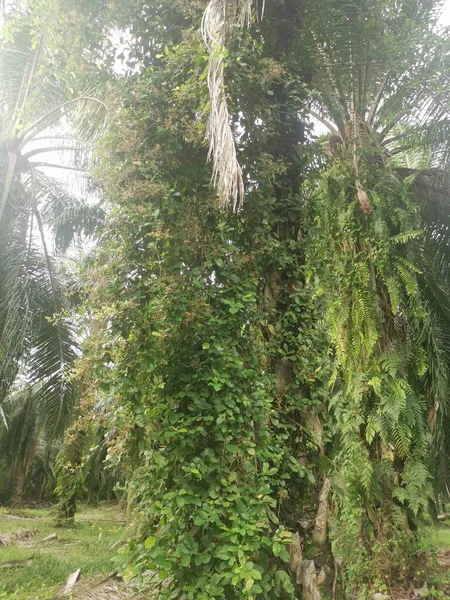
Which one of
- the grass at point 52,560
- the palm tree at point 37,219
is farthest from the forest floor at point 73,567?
the palm tree at point 37,219

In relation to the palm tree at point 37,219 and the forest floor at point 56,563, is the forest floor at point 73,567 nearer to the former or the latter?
the forest floor at point 56,563

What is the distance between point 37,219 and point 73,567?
4.55 metres

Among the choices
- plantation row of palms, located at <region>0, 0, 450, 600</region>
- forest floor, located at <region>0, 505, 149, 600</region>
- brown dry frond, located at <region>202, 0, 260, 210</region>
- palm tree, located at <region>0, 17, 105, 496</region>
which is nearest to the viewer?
plantation row of palms, located at <region>0, 0, 450, 600</region>

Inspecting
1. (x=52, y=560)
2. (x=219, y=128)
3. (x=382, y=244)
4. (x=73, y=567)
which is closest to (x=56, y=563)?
(x=52, y=560)

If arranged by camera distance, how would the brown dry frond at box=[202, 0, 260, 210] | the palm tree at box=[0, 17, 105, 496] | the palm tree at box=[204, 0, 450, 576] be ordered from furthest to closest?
the palm tree at box=[0, 17, 105, 496] < the palm tree at box=[204, 0, 450, 576] < the brown dry frond at box=[202, 0, 260, 210]

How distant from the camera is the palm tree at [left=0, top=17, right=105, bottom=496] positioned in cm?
600

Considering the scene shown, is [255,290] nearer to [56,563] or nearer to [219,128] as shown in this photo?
[219,128]

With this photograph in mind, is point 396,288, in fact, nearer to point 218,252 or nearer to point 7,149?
point 218,252

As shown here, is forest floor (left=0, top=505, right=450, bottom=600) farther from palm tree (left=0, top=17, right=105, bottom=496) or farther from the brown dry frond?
the brown dry frond

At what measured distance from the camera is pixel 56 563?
19.2 ft

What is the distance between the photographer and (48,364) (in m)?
6.42

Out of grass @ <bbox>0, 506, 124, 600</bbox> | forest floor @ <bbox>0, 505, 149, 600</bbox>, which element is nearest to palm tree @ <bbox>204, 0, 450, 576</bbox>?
forest floor @ <bbox>0, 505, 149, 600</bbox>

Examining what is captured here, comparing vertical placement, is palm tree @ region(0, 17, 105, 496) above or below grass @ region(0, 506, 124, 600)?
above

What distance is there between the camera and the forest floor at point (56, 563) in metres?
4.21
